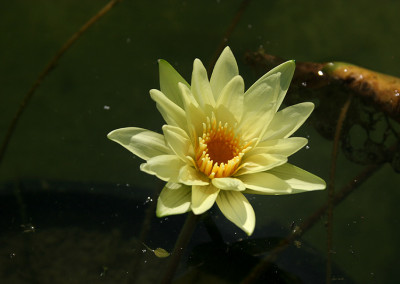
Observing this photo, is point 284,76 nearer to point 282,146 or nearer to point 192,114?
point 282,146

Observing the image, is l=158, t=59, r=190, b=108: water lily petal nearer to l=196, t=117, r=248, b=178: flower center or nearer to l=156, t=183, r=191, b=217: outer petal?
l=196, t=117, r=248, b=178: flower center

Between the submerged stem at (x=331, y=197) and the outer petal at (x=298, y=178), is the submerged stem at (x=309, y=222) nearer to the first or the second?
the submerged stem at (x=331, y=197)

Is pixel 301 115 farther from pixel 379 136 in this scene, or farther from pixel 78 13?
pixel 78 13

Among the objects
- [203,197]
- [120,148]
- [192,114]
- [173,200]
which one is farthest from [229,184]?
[120,148]

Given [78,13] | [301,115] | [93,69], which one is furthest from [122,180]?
[78,13]

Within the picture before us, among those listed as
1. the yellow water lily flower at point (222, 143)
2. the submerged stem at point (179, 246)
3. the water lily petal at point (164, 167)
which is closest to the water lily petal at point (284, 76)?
the yellow water lily flower at point (222, 143)

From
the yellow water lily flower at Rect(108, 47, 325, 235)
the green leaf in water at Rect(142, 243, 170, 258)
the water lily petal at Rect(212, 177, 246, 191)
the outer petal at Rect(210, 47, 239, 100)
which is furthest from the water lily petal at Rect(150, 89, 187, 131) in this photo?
the green leaf in water at Rect(142, 243, 170, 258)

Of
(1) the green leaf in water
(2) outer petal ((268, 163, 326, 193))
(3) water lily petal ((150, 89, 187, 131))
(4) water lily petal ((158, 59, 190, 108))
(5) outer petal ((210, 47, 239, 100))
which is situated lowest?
(1) the green leaf in water
